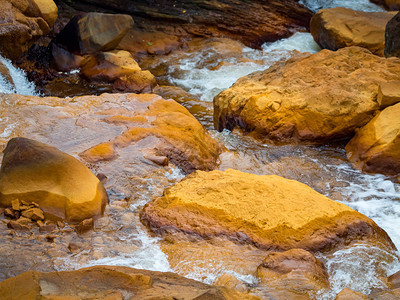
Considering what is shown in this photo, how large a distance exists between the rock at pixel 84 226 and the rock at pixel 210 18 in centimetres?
974

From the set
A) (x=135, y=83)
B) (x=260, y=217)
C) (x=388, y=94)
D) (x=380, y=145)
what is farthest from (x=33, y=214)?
(x=135, y=83)

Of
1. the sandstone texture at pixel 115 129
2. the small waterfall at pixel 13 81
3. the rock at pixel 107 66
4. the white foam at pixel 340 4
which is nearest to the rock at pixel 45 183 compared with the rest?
the sandstone texture at pixel 115 129

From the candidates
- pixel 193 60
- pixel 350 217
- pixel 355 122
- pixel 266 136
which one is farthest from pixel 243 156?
pixel 193 60

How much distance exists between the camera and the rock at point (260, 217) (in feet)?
11.7

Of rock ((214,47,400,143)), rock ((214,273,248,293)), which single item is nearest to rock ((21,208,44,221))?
rock ((214,273,248,293))

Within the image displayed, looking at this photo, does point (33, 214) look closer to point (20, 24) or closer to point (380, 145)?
point (380, 145)

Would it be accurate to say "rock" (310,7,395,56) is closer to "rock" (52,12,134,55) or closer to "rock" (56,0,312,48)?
"rock" (56,0,312,48)

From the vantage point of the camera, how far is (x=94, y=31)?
975cm

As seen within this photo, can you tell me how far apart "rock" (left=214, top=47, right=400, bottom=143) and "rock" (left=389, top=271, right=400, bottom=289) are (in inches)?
125

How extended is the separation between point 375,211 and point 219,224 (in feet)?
6.25

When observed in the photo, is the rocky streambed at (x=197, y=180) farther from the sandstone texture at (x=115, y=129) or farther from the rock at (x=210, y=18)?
the rock at (x=210, y=18)

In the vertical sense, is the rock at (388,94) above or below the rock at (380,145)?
above

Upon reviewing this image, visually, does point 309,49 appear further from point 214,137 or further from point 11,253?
point 11,253

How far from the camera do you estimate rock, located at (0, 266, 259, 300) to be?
217 cm
